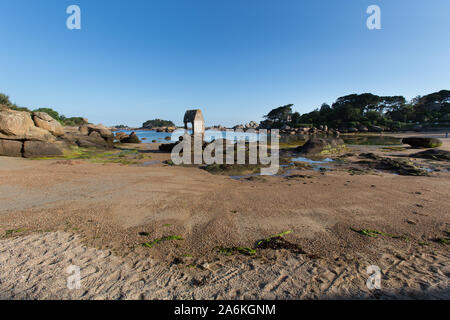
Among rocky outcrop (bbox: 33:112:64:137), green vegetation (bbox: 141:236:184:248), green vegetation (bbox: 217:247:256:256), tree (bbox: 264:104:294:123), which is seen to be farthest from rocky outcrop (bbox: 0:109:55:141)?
tree (bbox: 264:104:294:123)

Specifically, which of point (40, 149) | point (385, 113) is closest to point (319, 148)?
point (40, 149)

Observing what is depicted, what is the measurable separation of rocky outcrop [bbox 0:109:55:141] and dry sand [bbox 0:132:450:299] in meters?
8.97

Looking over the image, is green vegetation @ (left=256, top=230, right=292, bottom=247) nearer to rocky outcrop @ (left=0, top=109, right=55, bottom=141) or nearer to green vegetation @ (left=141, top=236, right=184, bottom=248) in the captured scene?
green vegetation @ (left=141, top=236, right=184, bottom=248)

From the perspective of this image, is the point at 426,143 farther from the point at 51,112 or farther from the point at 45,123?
the point at 51,112

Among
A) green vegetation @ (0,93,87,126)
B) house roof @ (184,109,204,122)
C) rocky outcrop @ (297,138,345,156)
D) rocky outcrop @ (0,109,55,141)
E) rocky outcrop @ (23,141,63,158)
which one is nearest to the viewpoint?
rocky outcrop @ (0,109,55,141)

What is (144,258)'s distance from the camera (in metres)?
2.90

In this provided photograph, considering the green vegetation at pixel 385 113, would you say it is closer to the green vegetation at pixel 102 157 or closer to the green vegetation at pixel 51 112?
the green vegetation at pixel 102 157

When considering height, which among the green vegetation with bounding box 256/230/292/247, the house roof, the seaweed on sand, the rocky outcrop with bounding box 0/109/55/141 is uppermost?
the house roof

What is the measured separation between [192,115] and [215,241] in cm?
2096

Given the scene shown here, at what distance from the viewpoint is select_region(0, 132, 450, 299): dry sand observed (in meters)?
2.30

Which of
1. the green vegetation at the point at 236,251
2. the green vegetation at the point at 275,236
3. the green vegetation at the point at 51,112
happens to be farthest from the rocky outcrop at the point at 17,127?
the green vegetation at the point at 275,236

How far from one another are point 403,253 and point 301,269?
185cm
